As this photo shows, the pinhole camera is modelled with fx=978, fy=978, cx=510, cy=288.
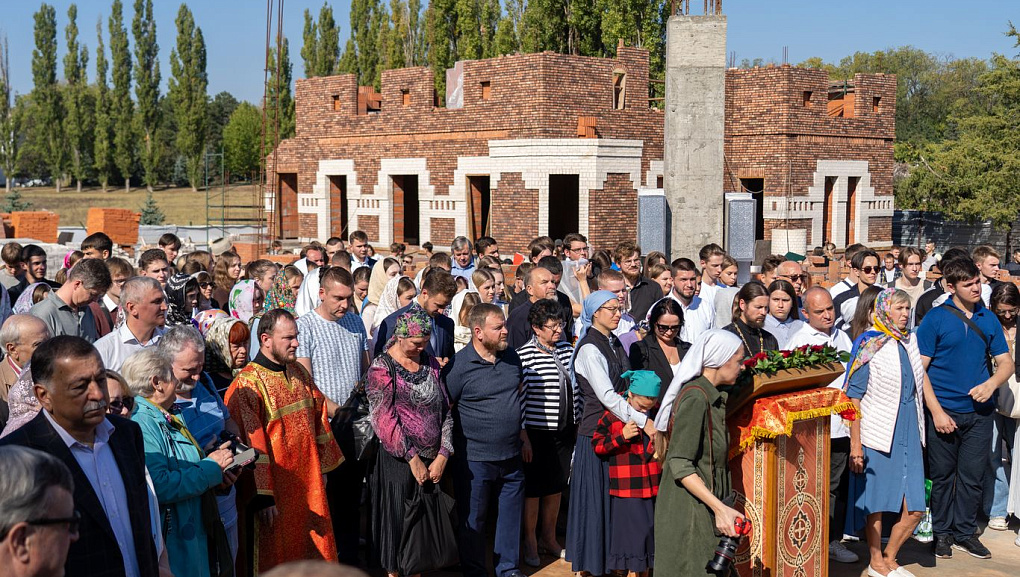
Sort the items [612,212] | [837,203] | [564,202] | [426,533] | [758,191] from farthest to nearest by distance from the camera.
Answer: [564,202], [837,203], [758,191], [612,212], [426,533]

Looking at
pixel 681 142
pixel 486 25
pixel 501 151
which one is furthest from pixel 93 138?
pixel 681 142

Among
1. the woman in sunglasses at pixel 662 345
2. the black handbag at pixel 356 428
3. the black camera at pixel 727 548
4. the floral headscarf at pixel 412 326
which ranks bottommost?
the black camera at pixel 727 548

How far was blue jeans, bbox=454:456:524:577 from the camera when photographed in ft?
20.6

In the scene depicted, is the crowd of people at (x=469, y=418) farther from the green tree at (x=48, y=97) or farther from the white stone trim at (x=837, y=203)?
the green tree at (x=48, y=97)

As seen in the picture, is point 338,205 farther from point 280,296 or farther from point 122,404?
point 122,404

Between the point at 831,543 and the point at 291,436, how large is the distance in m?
4.10

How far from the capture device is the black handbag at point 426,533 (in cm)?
600

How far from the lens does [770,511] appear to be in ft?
18.0

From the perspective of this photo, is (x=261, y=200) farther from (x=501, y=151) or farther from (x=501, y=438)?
(x=501, y=438)

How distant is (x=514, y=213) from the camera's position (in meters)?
20.8

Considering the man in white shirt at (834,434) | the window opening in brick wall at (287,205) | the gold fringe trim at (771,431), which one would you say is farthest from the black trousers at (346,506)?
the window opening in brick wall at (287,205)

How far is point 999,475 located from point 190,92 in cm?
6201

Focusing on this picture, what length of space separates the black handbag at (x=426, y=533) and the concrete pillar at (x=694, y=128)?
782cm

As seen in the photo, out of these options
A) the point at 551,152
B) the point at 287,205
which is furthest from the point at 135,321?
the point at 287,205
